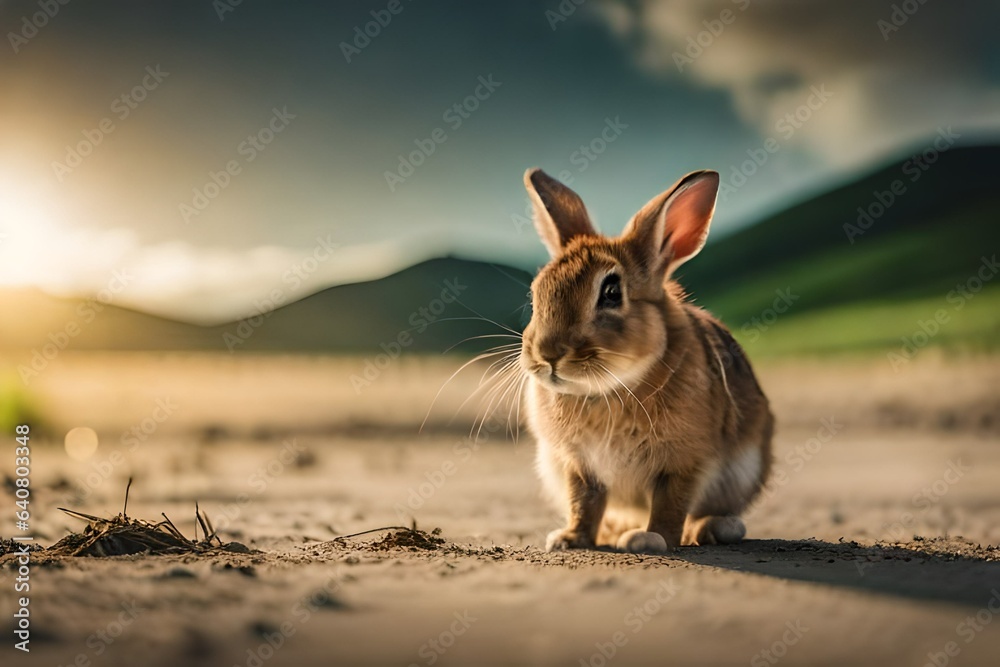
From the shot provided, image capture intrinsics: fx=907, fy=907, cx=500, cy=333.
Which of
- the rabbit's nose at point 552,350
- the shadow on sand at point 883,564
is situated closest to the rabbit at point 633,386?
the rabbit's nose at point 552,350

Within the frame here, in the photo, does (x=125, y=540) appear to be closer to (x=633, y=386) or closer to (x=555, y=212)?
(x=633, y=386)

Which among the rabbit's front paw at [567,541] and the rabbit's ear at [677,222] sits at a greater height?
the rabbit's ear at [677,222]

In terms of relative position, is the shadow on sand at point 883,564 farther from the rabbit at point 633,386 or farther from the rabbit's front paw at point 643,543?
the rabbit at point 633,386

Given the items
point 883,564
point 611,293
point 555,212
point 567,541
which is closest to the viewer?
point 883,564

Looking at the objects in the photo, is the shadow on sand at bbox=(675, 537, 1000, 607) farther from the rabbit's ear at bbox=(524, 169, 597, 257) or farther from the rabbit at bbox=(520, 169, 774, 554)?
the rabbit's ear at bbox=(524, 169, 597, 257)

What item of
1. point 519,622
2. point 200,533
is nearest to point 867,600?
point 519,622

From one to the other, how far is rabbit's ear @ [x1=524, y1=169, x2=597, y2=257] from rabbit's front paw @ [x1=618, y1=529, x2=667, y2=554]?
1.80 meters

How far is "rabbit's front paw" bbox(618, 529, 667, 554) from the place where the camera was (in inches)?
210

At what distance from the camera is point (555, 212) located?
5906mm

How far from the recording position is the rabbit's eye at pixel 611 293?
5.29 metres

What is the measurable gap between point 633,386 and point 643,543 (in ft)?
3.04

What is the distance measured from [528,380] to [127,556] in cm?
277

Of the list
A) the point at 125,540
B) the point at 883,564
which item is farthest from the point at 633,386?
the point at 125,540

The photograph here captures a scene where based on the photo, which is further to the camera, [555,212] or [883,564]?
[555,212]
